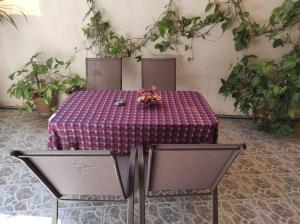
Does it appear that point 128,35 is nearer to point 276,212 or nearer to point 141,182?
point 141,182

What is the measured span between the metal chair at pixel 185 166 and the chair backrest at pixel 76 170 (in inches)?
7.1

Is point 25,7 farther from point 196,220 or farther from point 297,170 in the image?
point 297,170

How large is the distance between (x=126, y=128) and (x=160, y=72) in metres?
1.18

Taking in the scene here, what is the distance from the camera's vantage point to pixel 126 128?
172 cm

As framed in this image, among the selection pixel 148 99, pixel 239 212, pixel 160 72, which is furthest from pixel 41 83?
pixel 239 212

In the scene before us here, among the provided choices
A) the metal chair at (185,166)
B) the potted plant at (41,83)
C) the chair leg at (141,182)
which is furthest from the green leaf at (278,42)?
the potted plant at (41,83)

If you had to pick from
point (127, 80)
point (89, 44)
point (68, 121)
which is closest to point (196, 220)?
point (68, 121)

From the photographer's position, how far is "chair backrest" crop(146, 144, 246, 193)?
121 centimetres

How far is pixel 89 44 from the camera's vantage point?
321cm

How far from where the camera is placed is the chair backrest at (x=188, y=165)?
1215mm

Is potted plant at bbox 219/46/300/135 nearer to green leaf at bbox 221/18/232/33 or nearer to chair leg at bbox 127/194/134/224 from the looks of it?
green leaf at bbox 221/18/232/33

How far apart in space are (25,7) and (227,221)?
3.22m

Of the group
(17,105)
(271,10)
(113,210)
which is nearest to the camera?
(113,210)

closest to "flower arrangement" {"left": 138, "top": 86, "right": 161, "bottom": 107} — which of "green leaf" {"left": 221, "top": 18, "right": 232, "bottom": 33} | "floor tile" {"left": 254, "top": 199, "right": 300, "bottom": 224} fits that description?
"floor tile" {"left": 254, "top": 199, "right": 300, "bottom": 224}
